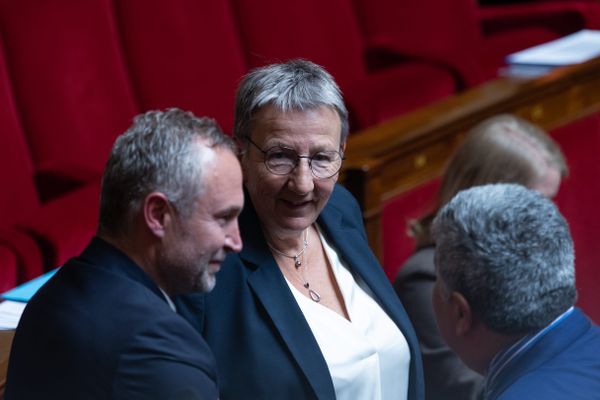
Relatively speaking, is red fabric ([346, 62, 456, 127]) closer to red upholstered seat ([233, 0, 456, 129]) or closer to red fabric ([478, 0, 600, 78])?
red upholstered seat ([233, 0, 456, 129])

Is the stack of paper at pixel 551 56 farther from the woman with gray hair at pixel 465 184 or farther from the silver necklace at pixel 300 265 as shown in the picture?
the silver necklace at pixel 300 265

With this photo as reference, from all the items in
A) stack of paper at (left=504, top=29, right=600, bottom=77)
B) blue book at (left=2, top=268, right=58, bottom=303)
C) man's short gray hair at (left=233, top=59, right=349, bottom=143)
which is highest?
man's short gray hair at (left=233, top=59, right=349, bottom=143)

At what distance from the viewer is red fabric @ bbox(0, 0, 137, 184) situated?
41.3 inches

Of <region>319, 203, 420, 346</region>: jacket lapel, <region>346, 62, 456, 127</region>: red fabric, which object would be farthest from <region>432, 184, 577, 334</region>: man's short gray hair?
<region>346, 62, 456, 127</region>: red fabric

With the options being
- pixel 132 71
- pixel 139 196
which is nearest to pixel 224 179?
pixel 139 196

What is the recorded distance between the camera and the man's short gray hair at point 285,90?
0.56 meters

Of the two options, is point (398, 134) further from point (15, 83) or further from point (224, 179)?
point (224, 179)

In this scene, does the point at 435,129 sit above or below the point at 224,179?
below

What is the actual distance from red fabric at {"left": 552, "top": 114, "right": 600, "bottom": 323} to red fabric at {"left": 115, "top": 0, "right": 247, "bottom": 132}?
41cm

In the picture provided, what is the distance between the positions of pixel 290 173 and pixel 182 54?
0.64 meters

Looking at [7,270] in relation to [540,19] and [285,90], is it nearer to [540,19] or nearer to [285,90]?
[285,90]

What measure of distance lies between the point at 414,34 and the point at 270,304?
980mm

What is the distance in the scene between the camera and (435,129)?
3.52ft

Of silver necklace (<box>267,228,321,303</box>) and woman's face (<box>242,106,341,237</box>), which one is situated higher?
woman's face (<box>242,106,341,237</box>)
